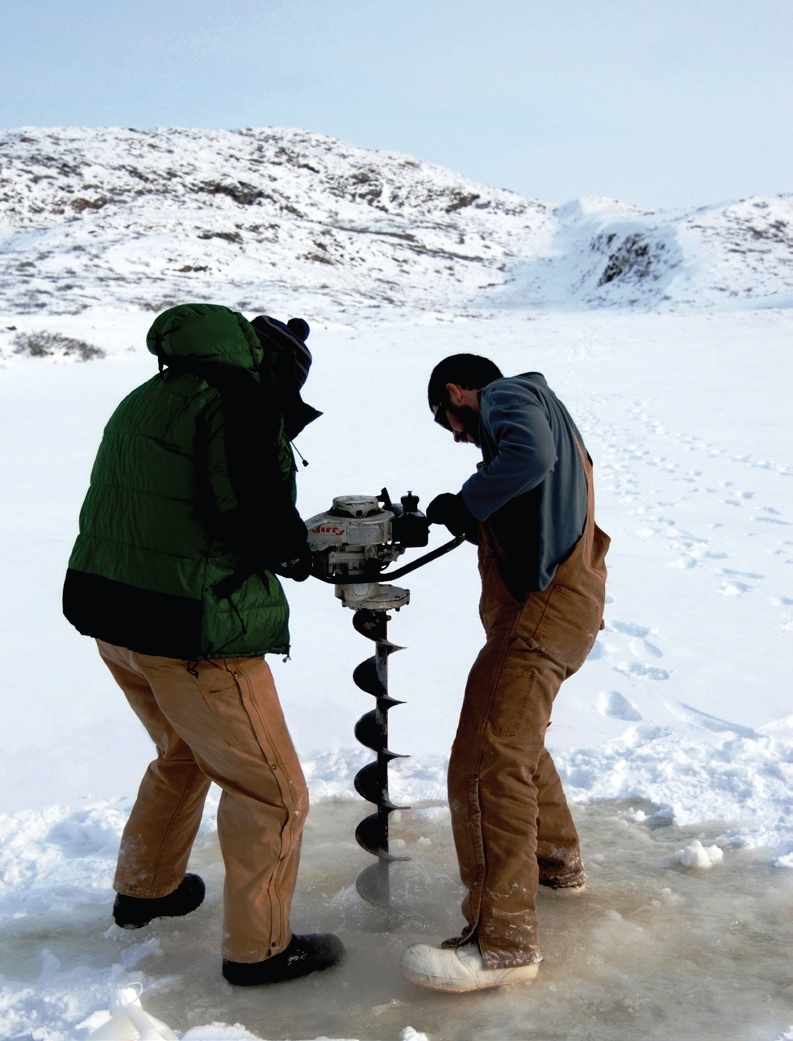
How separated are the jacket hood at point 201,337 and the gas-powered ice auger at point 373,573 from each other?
0.52 meters

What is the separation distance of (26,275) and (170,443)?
35342mm

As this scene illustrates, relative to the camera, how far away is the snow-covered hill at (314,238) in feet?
122

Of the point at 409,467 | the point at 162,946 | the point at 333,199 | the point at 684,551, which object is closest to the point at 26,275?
the point at 409,467

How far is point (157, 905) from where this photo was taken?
2975 mm

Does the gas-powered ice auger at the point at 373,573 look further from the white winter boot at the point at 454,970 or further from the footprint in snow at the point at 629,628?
the footprint in snow at the point at 629,628

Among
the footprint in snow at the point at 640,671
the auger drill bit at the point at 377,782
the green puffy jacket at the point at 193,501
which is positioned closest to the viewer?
the green puffy jacket at the point at 193,501

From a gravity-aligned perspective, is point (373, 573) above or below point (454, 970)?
above

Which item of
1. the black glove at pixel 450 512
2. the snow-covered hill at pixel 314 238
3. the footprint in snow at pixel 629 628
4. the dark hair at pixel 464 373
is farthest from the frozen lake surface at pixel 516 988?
the snow-covered hill at pixel 314 238

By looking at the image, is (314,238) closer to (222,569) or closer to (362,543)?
(362,543)

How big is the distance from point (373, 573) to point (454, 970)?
1143 millimetres

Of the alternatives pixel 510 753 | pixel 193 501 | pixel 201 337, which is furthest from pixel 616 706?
pixel 201 337

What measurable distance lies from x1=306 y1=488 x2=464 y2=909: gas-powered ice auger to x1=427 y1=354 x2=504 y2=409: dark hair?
0.38 m

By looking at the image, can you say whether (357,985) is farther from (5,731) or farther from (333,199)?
(333,199)

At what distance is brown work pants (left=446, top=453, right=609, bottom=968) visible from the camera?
2609 millimetres
